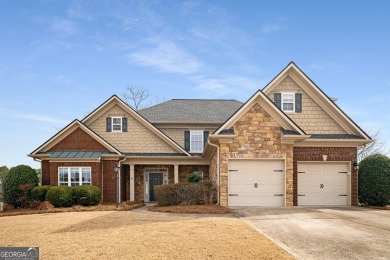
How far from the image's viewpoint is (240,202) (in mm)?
18531

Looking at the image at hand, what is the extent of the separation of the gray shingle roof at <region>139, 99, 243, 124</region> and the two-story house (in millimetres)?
144

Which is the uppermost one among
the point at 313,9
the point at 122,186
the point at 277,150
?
the point at 313,9

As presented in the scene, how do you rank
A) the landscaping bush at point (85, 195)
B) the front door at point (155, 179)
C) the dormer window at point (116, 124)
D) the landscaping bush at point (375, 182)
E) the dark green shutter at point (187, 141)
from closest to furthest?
the landscaping bush at point (375, 182), the landscaping bush at point (85, 195), the dormer window at point (116, 124), the dark green shutter at point (187, 141), the front door at point (155, 179)

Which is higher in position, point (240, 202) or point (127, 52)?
point (127, 52)

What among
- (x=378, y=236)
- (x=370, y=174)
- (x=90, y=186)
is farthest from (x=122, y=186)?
(x=378, y=236)

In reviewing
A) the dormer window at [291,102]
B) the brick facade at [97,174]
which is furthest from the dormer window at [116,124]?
the dormer window at [291,102]

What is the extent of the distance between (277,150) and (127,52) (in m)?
9.28

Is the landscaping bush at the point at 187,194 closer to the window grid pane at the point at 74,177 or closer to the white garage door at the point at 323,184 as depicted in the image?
the white garage door at the point at 323,184

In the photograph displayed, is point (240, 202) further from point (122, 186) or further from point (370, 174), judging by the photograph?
point (122, 186)

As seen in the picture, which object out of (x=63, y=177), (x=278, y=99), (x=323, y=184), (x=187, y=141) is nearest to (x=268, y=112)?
(x=278, y=99)

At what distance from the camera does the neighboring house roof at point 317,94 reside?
20.6 metres

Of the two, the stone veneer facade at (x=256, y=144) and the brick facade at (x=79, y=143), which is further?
the brick facade at (x=79, y=143)

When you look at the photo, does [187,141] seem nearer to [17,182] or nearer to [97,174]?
[97,174]

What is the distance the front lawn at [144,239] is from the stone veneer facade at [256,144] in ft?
17.4
